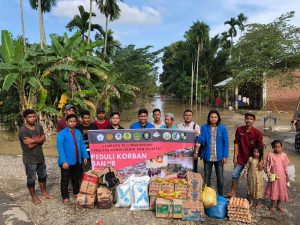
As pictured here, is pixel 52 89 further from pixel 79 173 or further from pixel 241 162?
pixel 241 162

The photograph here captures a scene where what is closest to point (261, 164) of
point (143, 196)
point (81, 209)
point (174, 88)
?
point (143, 196)

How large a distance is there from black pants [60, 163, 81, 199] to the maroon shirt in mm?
2879

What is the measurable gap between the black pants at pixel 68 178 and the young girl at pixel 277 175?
3.30 m

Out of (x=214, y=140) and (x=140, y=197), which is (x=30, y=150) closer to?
(x=140, y=197)

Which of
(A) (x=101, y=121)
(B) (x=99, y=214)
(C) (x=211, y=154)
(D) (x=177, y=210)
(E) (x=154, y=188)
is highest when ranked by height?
(A) (x=101, y=121)

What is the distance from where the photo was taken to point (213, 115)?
5.39 m

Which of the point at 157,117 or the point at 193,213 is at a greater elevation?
the point at 157,117

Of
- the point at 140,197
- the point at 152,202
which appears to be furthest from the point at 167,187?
the point at 140,197

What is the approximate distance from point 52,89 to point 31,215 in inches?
407

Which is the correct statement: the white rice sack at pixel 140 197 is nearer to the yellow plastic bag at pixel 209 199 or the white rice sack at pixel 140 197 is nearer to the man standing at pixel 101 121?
the yellow plastic bag at pixel 209 199

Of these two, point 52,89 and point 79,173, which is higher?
point 52,89

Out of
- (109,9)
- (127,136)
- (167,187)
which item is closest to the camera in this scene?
(167,187)

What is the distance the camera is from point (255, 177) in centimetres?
522

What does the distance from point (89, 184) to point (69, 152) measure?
2.17 ft
